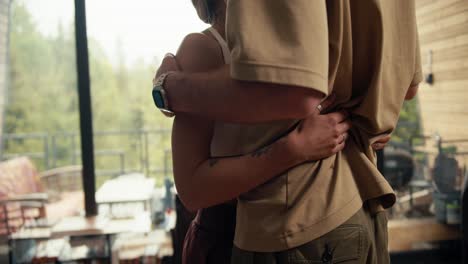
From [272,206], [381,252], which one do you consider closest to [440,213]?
[381,252]

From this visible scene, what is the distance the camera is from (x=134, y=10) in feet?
8.23

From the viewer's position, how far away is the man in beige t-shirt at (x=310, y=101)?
19.0 inches

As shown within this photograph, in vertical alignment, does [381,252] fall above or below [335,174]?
below

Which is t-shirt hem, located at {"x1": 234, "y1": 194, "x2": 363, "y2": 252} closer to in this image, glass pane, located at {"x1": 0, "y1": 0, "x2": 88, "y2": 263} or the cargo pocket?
the cargo pocket

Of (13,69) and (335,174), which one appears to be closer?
(335,174)

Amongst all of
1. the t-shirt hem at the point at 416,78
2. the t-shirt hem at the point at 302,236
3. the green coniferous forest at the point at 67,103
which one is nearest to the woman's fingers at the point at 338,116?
the t-shirt hem at the point at 302,236

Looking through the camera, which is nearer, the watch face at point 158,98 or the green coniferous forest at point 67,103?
the watch face at point 158,98

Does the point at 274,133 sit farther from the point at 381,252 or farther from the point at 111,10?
the point at 111,10

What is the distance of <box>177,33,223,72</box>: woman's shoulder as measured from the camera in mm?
613

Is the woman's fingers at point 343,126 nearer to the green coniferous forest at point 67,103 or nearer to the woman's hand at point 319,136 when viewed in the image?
the woman's hand at point 319,136

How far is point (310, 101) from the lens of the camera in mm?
509

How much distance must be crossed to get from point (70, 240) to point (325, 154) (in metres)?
2.38

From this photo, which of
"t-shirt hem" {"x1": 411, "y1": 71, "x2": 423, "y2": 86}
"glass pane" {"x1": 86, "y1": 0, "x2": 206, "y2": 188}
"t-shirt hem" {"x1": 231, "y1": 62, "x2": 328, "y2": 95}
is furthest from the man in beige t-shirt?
"glass pane" {"x1": 86, "y1": 0, "x2": 206, "y2": 188}

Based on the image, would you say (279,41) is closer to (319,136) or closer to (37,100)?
(319,136)
